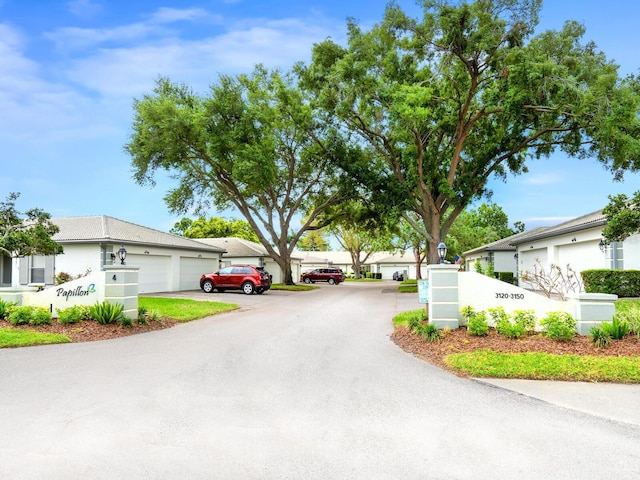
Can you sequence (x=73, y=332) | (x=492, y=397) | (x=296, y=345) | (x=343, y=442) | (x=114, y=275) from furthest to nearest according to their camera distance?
(x=114, y=275) → (x=73, y=332) → (x=296, y=345) → (x=492, y=397) → (x=343, y=442)

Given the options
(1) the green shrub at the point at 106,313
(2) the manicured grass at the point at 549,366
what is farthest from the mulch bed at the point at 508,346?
(1) the green shrub at the point at 106,313

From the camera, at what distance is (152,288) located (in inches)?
952

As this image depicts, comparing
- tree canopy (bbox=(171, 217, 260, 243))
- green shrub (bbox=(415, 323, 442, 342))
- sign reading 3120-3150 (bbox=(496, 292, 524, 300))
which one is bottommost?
green shrub (bbox=(415, 323, 442, 342))

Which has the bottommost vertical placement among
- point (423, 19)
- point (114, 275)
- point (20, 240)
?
point (114, 275)

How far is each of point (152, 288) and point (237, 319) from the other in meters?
12.3

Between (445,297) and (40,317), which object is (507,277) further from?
(40,317)

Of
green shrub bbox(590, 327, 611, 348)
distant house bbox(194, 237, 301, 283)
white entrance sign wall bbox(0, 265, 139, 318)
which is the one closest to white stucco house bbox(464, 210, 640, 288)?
green shrub bbox(590, 327, 611, 348)

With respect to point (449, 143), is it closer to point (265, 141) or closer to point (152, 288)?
point (265, 141)

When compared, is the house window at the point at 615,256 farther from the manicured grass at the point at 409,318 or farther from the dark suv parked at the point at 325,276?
the dark suv parked at the point at 325,276

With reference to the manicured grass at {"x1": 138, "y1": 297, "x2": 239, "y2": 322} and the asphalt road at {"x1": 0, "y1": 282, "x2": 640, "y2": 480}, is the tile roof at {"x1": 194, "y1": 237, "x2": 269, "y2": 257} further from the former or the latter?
the asphalt road at {"x1": 0, "y1": 282, "x2": 640, "y2": 480}

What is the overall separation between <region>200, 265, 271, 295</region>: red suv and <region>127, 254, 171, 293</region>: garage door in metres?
2.39

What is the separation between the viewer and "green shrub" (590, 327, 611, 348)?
26.9 feet

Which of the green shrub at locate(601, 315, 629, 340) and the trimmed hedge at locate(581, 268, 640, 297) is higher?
the trimmed hedge at locate(581, 268, 640, 297)

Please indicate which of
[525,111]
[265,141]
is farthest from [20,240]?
[525,111]
